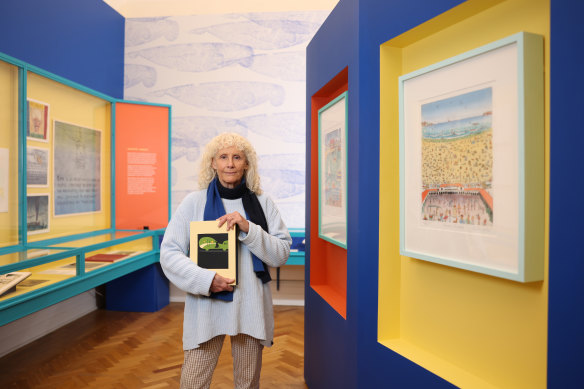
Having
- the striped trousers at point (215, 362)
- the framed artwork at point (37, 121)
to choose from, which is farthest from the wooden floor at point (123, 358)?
the framed artwork at point (37, 121)

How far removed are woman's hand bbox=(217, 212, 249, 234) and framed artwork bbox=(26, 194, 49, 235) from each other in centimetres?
250

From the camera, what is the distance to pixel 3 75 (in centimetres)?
302

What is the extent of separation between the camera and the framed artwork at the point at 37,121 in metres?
3.37

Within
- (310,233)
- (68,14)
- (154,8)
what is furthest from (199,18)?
(310,233)

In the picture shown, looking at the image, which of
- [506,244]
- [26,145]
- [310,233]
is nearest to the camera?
[506,244]

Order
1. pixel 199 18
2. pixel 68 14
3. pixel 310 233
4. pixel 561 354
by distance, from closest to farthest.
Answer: pixel 561 354, pixel 310 233, pixel 68 14, pixel 199 18

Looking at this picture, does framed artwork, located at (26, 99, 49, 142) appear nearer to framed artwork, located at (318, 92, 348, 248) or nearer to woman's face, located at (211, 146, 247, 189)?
woman's face, located at (211, 146, 247, 189)

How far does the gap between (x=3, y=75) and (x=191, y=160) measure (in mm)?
2505

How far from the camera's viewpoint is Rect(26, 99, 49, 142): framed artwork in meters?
3.37

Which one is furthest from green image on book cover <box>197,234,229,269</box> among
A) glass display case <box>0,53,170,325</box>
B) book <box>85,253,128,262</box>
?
book <box>85,253,128,262</box>

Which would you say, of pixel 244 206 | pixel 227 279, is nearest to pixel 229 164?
pixel 244 206

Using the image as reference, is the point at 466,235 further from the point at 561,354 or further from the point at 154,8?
the point at 154,8

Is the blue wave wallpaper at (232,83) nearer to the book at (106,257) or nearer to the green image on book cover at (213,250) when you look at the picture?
the book at (106,257)

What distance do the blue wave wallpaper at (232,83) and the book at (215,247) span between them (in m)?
3.34
